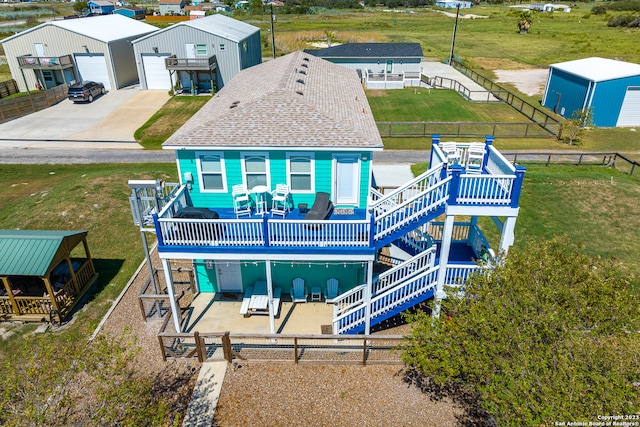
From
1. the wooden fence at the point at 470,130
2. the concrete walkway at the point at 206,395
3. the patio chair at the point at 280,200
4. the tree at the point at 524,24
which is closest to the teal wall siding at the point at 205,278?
the patio chair at the point at 280,200

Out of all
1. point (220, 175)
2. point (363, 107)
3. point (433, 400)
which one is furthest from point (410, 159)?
point (433, 400)

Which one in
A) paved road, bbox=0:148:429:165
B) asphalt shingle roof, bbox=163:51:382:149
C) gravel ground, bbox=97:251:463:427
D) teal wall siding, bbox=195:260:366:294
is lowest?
gravel ground, bbox=97:251:463:427

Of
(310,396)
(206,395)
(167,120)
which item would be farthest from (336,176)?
(167,120)

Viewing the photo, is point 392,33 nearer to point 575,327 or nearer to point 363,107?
point 363,107

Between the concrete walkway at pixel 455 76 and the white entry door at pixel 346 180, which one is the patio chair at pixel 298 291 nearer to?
the white entry door at pixel 346 180

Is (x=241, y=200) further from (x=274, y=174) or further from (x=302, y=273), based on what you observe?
(x=302, y=273)

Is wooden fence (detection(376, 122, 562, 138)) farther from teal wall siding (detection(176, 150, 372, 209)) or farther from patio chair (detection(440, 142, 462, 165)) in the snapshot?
teal wall siding (detection(176, 150, 372, 209))

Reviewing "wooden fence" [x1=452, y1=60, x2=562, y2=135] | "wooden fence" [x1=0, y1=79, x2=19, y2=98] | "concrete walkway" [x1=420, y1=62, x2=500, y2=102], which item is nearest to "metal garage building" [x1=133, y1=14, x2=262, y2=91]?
"wooden fence" [x1=0, y1=79, x2=19, y2=98]
